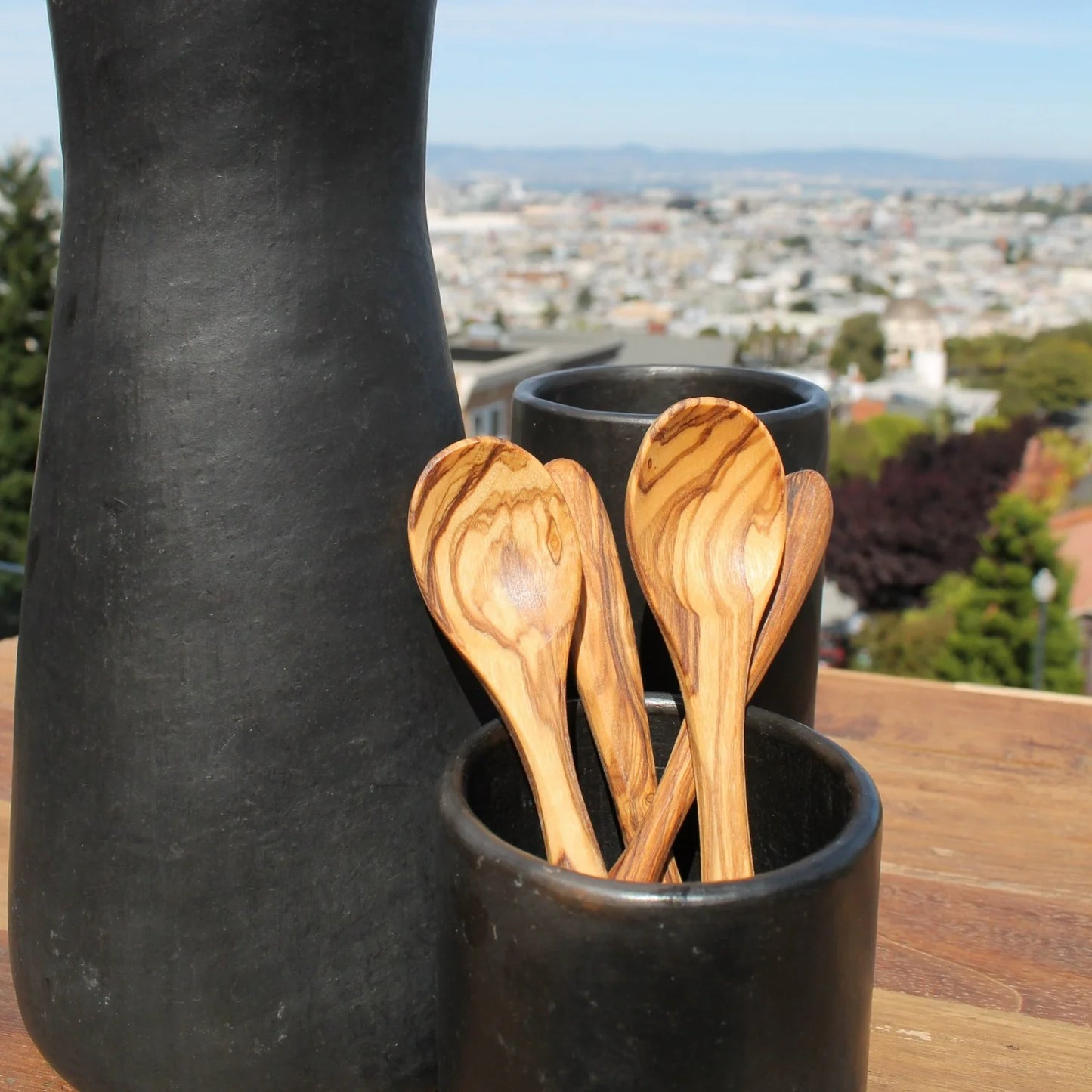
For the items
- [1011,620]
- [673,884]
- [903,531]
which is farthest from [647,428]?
[903,531]

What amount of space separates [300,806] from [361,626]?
8 centimetres

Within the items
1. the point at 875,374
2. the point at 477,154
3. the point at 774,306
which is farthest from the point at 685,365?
the point at 477,154

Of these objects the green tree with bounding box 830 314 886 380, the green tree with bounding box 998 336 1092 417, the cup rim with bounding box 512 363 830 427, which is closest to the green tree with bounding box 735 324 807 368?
the green tree with bounding box 830 314 886 380

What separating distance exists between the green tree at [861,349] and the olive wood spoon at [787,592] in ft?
104

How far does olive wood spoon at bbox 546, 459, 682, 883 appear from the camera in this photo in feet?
1.61

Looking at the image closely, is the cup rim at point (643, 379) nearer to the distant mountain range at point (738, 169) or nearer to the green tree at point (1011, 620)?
the green tree at point (1011, 620)

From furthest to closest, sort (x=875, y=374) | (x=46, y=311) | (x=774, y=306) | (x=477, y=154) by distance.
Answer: (x=477, y=154) → (x=774, y=306) → (x=875, y=374) → (x=46, y=311)

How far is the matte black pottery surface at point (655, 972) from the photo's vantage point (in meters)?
0.37

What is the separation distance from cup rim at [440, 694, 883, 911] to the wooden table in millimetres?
228

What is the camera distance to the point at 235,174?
0.47 meters

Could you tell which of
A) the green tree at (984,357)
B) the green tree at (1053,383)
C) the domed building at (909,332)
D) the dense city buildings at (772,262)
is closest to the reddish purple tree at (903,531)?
the dense city buildings at (772,262)

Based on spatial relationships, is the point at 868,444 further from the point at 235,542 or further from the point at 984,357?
the point at 235,542

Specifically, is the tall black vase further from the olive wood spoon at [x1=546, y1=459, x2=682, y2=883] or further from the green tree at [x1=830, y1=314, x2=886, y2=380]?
the green tree at [x1=830, y1=314, x2=886, y2=380]

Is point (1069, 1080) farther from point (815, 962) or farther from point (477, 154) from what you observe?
point (477, 154)
